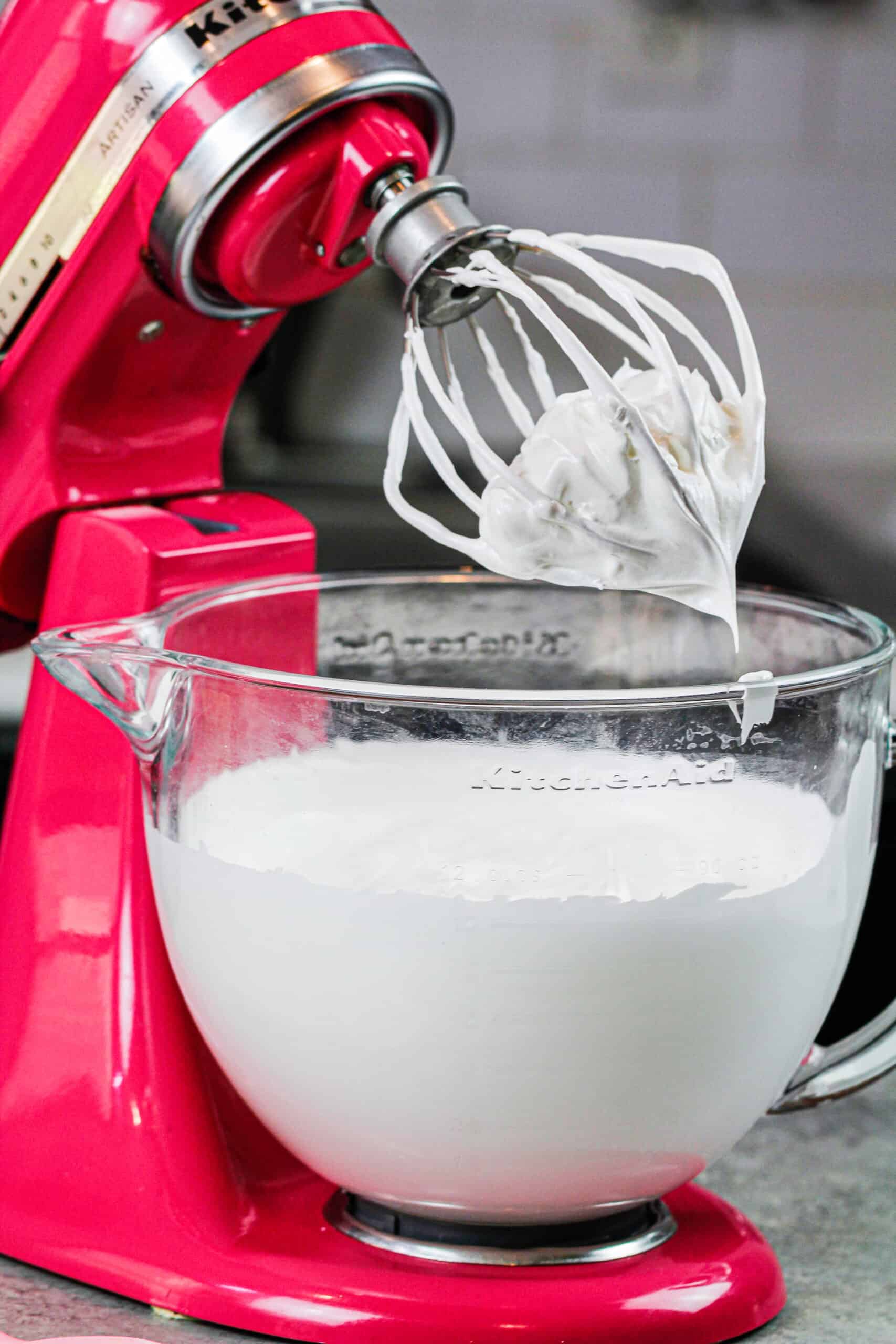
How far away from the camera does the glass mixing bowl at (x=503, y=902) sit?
39 cm

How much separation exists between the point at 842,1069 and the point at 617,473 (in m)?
0.20

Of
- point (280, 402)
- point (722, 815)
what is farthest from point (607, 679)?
point (280, 402)

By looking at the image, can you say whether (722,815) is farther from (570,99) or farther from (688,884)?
(570,99)

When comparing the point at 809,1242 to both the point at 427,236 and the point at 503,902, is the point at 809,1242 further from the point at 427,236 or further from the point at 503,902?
the point at 427,236

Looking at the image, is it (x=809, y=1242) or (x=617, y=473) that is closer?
(x=617, y=473)

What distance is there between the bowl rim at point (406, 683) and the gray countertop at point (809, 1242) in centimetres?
18

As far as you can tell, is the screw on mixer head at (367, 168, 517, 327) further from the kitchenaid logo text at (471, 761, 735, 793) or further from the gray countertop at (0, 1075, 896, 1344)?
the gray countertop at (0, 1075, 896, 1344)

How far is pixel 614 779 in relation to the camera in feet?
1.29

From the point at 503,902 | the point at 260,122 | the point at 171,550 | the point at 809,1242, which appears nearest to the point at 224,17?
the point at 260,122

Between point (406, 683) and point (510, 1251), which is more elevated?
point (406, 683)

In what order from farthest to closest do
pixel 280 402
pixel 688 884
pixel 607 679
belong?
pixel 280 402
pixel 607 679
pixel 688 884

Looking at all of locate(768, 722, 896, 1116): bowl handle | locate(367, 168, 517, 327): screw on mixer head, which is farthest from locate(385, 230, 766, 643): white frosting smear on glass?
locate(768, 722, 896, 1116): bowl handle

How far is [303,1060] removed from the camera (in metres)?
0.42

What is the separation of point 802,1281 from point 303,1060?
0.18 meters
